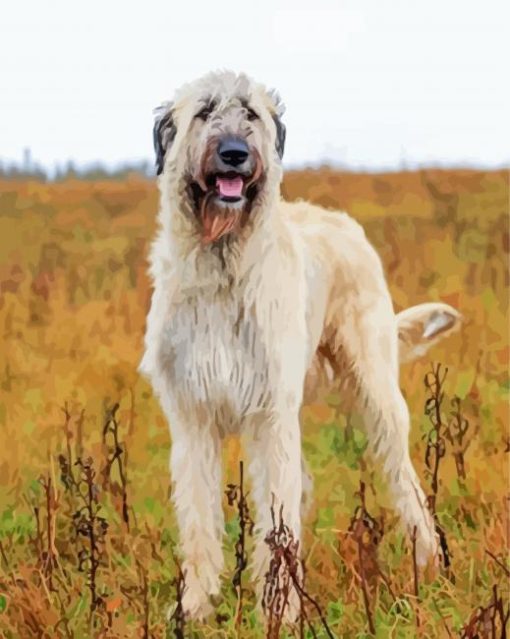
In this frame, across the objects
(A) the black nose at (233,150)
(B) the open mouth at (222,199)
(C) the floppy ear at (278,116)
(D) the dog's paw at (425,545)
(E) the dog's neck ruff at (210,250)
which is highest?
(C) the floppy ear at (278,116)

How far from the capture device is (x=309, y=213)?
5.62 meters

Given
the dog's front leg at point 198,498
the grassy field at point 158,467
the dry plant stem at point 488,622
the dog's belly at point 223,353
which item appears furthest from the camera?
the dog's front leg at point 198,498

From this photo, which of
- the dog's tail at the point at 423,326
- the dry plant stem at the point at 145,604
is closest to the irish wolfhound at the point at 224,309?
the dry plant stem at the point at 145,604

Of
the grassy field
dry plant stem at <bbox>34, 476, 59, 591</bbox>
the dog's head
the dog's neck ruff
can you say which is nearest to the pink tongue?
the dog's head

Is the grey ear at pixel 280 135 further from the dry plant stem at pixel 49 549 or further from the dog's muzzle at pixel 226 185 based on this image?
the dry plant stem at pixel 49 549

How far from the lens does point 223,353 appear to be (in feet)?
15.5

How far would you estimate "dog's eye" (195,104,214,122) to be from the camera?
4422 mm

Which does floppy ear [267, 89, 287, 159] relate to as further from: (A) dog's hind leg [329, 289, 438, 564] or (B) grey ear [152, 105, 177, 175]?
(A) dog's hind leg [329, 289, 438, 564]

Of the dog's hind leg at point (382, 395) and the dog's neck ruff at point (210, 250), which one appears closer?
the dog's neck ruff at point (210, 250)

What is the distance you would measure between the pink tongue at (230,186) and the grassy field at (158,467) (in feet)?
3.47

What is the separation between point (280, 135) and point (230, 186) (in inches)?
13.0

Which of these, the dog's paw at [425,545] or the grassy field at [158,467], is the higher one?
the grassy field at [158,467]

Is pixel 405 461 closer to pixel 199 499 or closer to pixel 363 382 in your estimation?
pixel 363 382

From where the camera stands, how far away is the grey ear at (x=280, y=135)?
456cm
